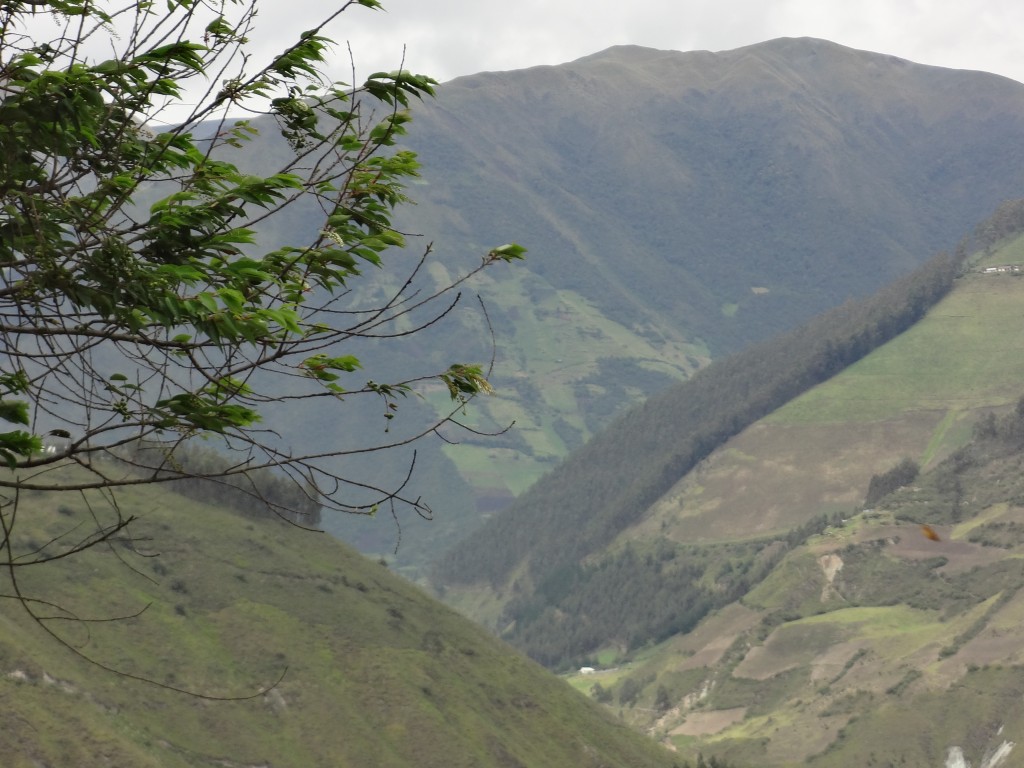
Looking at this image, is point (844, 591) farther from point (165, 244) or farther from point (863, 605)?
point (165, 244)

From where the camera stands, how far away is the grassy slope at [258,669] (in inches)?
2019

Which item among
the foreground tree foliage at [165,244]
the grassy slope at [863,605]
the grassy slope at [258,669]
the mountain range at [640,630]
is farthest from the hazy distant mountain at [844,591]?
the foreground tree foliage at [165,244]

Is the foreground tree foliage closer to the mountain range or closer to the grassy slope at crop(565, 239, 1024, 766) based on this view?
the mountain range

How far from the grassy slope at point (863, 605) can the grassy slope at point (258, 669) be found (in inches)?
951

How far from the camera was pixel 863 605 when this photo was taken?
12775cm

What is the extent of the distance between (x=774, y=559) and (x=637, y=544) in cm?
3995

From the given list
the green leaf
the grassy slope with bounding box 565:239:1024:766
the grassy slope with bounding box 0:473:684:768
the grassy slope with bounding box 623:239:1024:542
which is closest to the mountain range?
the grassy slope with bounding box 0:473:684:768

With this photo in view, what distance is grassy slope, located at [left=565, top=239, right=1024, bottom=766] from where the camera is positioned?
3654 inches

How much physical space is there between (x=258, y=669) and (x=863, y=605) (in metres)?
78.2

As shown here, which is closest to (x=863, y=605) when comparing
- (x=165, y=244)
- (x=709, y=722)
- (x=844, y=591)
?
(x=844, y=591)

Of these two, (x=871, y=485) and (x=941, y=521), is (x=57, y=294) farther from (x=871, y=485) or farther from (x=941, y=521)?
(x=871, y=485)

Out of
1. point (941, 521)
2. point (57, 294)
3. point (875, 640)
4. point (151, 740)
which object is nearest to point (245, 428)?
point (57, 294)

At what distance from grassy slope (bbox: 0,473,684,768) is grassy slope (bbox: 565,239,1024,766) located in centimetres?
2416

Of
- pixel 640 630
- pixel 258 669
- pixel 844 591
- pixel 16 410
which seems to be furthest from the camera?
pixel 640 630
